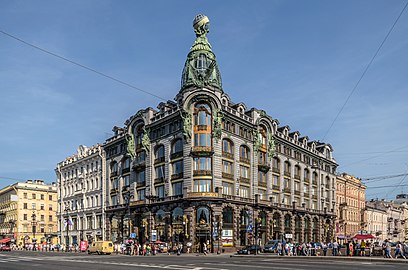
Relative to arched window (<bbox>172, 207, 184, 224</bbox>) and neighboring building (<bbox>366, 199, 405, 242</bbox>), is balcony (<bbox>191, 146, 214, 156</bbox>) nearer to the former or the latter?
arched window (<bbox>172, 207, 184, 224</bbox>)

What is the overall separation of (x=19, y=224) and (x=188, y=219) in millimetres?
77531

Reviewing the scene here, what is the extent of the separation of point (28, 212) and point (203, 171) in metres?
80.2

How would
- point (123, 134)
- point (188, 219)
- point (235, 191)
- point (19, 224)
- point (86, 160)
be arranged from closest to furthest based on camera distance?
point (188, 219) → point (235, 191) → point (123, 134) → point (86, 160) → point (19, 224)

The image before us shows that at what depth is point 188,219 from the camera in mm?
64250

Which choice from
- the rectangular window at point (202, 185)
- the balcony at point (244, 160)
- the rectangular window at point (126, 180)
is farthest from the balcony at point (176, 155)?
the rectangular window at point (126, 180)

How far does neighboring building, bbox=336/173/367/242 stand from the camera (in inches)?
4439

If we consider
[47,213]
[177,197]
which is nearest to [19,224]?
[47,213]

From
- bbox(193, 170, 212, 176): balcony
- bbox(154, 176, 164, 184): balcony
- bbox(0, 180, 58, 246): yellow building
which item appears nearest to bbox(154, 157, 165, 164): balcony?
bbox(154, 176, 164, 184): balcony

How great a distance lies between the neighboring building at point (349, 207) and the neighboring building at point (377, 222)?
5.30 m

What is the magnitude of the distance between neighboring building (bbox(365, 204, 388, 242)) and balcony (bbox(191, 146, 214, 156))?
83.6 metres

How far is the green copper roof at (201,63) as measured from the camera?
234 feet

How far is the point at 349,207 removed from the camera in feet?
392

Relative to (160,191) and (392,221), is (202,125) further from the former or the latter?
(392,221)

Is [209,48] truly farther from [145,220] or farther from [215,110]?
[145,220]
